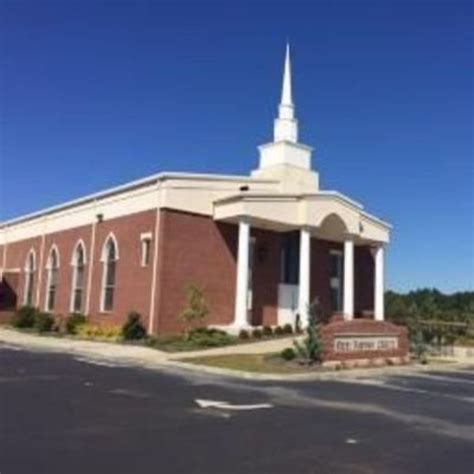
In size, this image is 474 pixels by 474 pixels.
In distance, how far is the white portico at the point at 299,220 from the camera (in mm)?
37375

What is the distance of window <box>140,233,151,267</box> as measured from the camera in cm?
3764

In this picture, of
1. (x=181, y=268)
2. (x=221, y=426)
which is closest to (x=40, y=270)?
(x=181, y=268)

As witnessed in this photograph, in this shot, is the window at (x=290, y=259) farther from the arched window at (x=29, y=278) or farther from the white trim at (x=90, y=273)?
the arched window at (x=29, y=278)

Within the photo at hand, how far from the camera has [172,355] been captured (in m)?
28.0

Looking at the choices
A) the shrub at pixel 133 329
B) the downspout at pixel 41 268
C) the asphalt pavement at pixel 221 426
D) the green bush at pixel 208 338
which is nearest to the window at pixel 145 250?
the shrub at pixel 133 329

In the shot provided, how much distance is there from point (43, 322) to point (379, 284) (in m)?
18.0

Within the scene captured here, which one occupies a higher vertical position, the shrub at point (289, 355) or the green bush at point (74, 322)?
the green bush at point (74, 322)

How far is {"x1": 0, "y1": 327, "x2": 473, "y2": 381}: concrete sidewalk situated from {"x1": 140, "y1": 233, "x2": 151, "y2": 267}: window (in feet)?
15.6

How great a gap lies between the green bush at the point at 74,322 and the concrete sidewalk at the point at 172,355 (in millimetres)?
2635

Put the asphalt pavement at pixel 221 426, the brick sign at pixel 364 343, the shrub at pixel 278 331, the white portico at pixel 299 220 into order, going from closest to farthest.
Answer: the asphalt pavement at pixel 221 426, the brick sign at pixel 364 343, the white portico at pixel 299 220, the shrub at pixel 278 331

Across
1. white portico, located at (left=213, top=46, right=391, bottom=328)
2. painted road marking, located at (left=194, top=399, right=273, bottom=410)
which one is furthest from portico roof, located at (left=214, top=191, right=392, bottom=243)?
painted road marking, located at (left=194, top=399, right=273, bottom=410)

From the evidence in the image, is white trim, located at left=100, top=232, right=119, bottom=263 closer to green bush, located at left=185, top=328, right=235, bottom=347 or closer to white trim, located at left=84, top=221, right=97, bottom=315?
white trim, located at left=84, top=221, right=97, bottom=315

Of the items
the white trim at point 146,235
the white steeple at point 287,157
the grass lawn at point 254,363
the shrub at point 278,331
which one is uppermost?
the white steeple at point 287,157

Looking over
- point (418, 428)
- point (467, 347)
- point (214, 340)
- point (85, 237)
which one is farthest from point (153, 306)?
point (418, 428)
